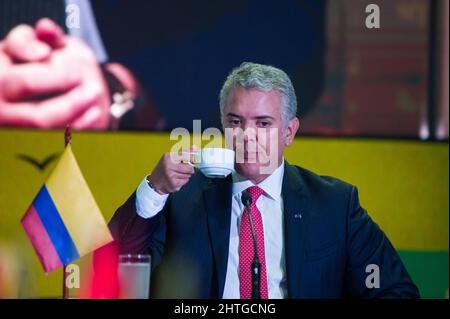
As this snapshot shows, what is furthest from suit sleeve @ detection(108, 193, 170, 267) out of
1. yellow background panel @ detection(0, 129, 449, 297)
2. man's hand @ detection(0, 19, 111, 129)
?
man's hand @ detection(0, 19, 111, 129)

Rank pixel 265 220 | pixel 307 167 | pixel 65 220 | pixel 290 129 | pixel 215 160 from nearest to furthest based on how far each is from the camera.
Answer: pixel 65 220
pixel 215 160
pixel 265 220
pixel 290 129
pixel 307 167

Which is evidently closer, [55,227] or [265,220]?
[55,227]

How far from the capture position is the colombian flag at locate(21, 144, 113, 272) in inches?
59.2

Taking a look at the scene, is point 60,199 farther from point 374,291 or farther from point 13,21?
point 13,21

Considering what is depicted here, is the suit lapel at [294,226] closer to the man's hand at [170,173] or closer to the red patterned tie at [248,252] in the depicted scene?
the red patterned tie at [248,252]

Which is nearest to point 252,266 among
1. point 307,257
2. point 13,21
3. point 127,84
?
point 307,257

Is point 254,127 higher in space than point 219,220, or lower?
higher

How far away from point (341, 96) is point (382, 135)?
0.70 feet

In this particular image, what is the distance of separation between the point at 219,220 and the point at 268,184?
15 centimetres

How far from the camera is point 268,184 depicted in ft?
5.92

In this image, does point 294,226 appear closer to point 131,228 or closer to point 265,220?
point 265,220

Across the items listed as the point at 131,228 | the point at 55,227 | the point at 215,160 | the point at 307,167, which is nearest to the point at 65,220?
the point at 55,227

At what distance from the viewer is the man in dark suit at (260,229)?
1.69 m

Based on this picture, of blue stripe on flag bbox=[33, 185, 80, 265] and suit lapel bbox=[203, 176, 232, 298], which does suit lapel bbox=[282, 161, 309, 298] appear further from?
blue stripe on flag bbox=[33, 185, 80, 265]
